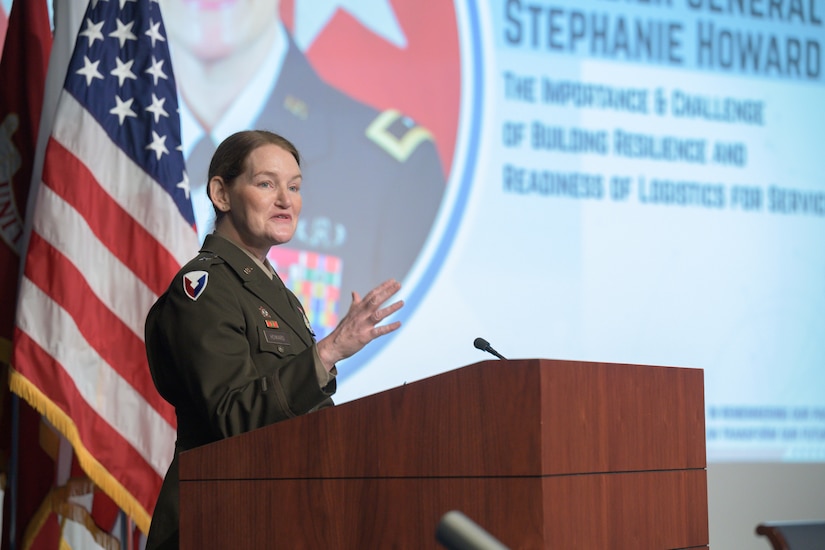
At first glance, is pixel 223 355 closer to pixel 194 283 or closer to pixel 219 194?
pixel 194 283

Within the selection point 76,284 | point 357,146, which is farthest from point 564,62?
point 76,284

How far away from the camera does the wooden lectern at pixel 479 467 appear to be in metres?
1.44

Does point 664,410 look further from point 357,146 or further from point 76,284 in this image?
point 357,146

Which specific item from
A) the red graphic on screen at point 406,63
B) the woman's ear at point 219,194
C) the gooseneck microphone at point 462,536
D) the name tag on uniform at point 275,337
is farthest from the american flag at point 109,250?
the gooseneck microphone at point 462,536

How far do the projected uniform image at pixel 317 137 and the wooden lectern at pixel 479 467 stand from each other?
6.71 feet

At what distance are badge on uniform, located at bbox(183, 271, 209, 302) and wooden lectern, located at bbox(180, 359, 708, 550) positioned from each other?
1.14 ft

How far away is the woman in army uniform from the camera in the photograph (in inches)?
70.4

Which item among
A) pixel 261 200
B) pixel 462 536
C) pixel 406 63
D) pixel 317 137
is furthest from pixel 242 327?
pixel 406 63

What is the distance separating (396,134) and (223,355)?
2229 millimetres

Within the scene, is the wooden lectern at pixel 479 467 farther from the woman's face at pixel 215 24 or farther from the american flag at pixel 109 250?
the woman's face at pixel 215 24

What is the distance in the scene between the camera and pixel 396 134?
3.97 metres

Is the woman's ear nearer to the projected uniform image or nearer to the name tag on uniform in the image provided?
the name tag on uniform

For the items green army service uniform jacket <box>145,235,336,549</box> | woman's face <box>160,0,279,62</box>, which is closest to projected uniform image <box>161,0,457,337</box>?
woman's face <box>160,0,279,62</box>

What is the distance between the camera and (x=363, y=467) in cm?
157
